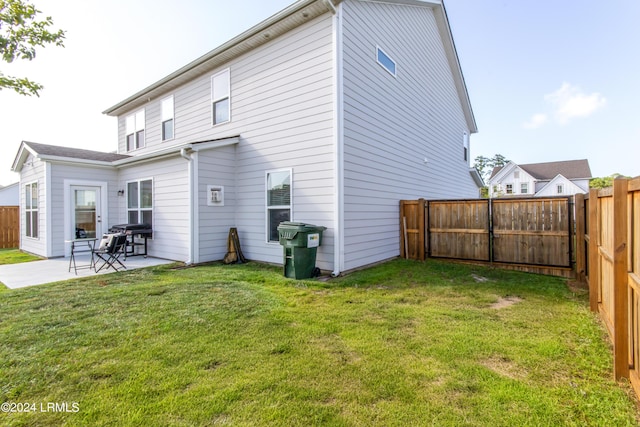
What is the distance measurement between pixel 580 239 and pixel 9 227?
18.9 meters

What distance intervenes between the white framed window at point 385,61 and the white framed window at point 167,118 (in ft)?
22.7

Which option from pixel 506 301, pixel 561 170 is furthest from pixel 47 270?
pixel 561 170

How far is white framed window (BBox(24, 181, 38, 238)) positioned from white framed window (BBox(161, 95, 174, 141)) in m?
4.11

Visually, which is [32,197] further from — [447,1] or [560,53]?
[560,53]

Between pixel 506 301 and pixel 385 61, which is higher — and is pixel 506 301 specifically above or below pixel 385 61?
below

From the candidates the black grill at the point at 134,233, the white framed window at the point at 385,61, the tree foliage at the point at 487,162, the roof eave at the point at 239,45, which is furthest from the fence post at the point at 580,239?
the tree foliage at the point at 487,162

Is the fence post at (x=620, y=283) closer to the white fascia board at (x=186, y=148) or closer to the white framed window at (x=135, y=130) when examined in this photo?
the white fascia board at (x=186, y=148)

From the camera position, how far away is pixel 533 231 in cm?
645

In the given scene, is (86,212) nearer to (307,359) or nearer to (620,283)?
(307,359)

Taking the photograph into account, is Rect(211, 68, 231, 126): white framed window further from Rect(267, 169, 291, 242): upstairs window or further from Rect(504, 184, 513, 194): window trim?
Rect(504, 184, 513, 194): window trim

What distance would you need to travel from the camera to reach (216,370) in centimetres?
248

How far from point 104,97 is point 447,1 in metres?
13.6

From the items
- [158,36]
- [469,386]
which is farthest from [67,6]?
[469,386]

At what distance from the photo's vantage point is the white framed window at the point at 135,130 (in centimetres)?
1118
